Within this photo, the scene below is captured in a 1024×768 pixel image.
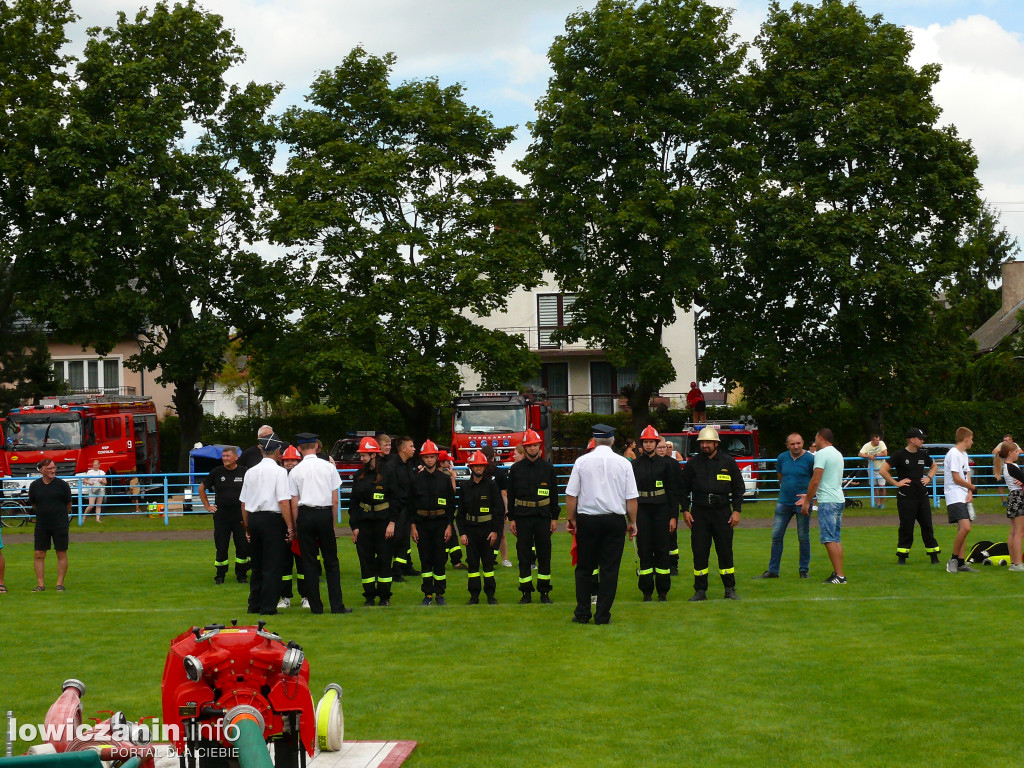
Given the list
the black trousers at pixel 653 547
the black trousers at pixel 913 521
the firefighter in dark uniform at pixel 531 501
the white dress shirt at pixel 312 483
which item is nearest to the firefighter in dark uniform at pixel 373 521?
the white dress shirt at pixel 312 483

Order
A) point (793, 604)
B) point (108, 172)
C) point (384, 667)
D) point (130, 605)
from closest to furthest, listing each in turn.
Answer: point (384, 667), point (793, 604), point (130, 605), point (108, 172)

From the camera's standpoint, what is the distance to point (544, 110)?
1532 inches

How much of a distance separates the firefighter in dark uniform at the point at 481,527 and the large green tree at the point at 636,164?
23.5m

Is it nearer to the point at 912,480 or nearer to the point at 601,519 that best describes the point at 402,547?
the point at 601,519

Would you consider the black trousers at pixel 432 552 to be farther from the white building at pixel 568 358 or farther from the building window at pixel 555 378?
the building window at pixel 555 378

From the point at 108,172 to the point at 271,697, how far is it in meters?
35.0

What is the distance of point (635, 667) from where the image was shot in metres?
9.52

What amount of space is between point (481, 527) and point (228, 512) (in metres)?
4.33

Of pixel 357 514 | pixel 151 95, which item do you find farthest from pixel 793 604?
pixel 151 95

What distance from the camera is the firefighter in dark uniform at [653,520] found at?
44.6ft

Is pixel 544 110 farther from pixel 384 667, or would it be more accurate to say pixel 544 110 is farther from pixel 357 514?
pixel 384 667

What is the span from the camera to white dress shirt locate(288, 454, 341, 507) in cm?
1289

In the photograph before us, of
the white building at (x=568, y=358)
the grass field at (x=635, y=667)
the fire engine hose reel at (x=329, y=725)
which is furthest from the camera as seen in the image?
the white building at (x=568, y=358)

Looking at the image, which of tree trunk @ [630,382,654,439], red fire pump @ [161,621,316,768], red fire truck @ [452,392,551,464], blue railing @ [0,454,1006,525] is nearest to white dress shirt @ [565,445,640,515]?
red fire pump @ [161,621,316,768]
